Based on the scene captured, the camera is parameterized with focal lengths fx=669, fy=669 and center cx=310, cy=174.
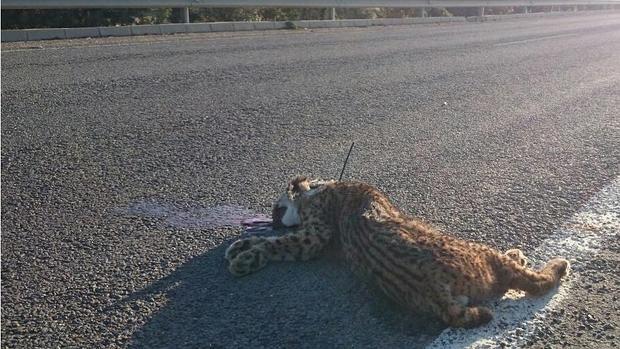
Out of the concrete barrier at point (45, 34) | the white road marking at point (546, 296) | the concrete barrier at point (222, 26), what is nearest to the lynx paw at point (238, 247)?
the white road marking at point (546, 296)

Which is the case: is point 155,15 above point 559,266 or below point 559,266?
above

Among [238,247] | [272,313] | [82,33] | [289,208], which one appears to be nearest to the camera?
[272,313]

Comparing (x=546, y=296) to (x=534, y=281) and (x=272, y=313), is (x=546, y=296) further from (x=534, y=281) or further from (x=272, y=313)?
(x=272, y=313)

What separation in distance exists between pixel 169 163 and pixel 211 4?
11.0 meters

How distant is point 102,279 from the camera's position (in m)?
3.30

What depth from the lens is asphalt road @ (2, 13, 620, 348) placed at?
296cm

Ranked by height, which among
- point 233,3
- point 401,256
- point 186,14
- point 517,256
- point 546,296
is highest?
point 233,3

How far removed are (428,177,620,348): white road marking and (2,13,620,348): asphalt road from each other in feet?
0.22

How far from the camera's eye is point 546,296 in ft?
10.5

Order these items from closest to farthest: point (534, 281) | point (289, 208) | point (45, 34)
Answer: point (534, 281)
point (289, 208)
point (45, 34)

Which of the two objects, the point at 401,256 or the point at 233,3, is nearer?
the point at 401,256

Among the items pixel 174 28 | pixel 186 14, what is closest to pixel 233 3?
pixel 186 14

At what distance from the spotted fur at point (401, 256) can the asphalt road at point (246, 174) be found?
0.11 metres

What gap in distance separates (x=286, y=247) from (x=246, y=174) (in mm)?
1394
